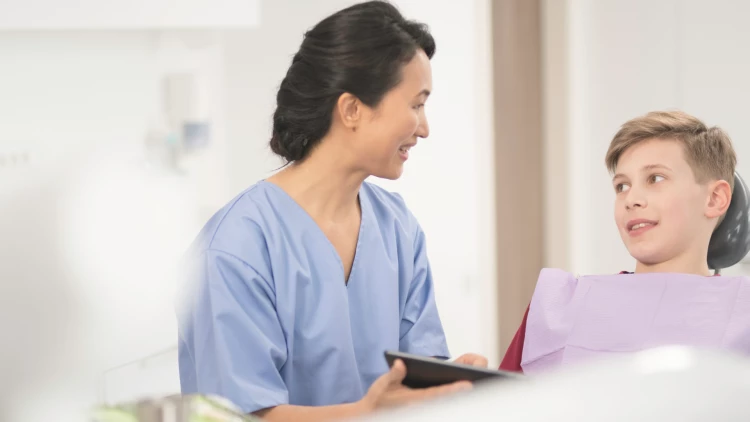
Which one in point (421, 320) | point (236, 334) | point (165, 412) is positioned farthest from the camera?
point (421, 320)

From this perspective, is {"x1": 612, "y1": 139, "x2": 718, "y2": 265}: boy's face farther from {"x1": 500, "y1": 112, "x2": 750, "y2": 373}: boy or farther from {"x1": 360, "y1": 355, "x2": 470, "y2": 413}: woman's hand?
{"x1": 360, "y1": 355, "x2": 470, "y2": 413}: woman's hand

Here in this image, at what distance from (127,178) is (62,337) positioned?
41cm

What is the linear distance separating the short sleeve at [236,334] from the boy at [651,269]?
0.42 metres

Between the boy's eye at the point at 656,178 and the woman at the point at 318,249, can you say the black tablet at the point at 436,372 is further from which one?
the boy's eye at the point at 656,178

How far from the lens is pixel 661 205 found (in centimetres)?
141

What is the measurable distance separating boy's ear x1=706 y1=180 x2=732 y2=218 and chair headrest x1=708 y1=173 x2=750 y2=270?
0.04 meters

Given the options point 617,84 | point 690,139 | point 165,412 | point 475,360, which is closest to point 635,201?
point 690,139

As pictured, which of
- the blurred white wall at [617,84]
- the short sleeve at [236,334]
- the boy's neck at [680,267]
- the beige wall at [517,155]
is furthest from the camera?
the beige wall at [517,155]

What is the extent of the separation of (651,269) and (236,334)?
68 cm

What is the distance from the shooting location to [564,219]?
313 cm

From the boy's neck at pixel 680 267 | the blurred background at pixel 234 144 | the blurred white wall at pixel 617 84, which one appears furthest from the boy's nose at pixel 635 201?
the blurred white wall at pixel 617 84

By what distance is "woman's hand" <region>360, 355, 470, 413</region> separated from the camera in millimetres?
1085

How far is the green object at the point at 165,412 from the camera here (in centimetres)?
58

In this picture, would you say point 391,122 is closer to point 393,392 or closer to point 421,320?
point 421,320
